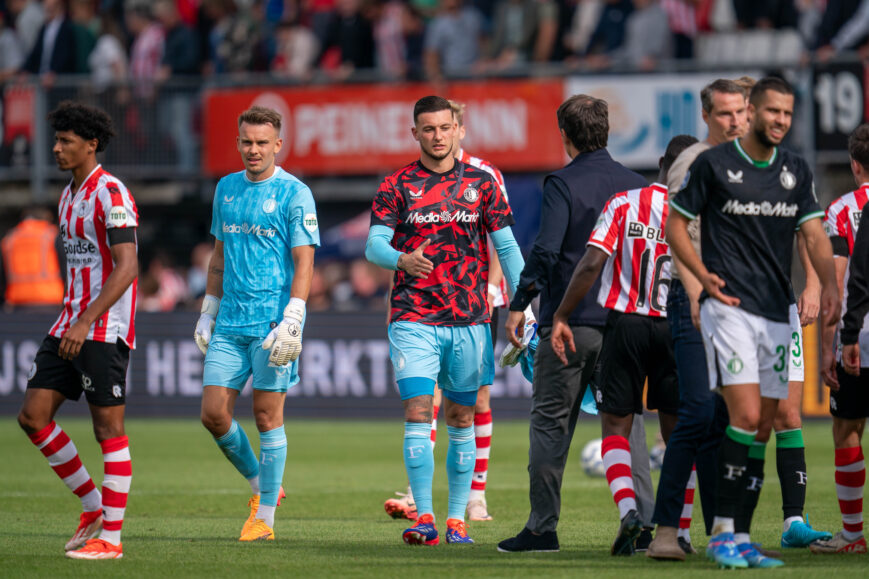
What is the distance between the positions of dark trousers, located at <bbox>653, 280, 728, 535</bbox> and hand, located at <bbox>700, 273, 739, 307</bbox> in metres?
0.45

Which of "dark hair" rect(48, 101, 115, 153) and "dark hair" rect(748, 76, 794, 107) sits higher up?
"dark hair" rect(748, 76, 794, 107)

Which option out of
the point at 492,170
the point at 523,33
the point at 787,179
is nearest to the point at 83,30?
the point at 523,33

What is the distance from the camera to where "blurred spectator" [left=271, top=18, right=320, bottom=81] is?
22016 millimetres

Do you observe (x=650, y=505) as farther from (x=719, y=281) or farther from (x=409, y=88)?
(x=409, y=88)

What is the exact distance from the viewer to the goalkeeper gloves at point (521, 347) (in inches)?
311

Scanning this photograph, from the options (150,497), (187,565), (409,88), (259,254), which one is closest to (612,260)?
(259,254)

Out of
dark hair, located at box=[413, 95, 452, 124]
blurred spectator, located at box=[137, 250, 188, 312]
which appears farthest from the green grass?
blurred spectator, located at box=[137, 250, 188, 312]

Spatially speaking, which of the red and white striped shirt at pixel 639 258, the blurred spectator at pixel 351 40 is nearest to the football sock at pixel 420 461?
the red and white striped shirt at pixel 639 258

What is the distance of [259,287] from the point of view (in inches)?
330

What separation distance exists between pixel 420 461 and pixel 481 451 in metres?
2.22

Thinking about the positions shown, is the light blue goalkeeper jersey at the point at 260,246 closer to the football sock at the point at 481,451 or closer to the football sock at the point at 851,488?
the football sock at the point at 481,451

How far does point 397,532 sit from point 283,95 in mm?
13337

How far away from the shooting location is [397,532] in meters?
8.81

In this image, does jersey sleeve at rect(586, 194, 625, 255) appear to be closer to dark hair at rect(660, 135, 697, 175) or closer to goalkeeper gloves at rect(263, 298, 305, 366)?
dark hair at rect(660, 135, 697, 175)
